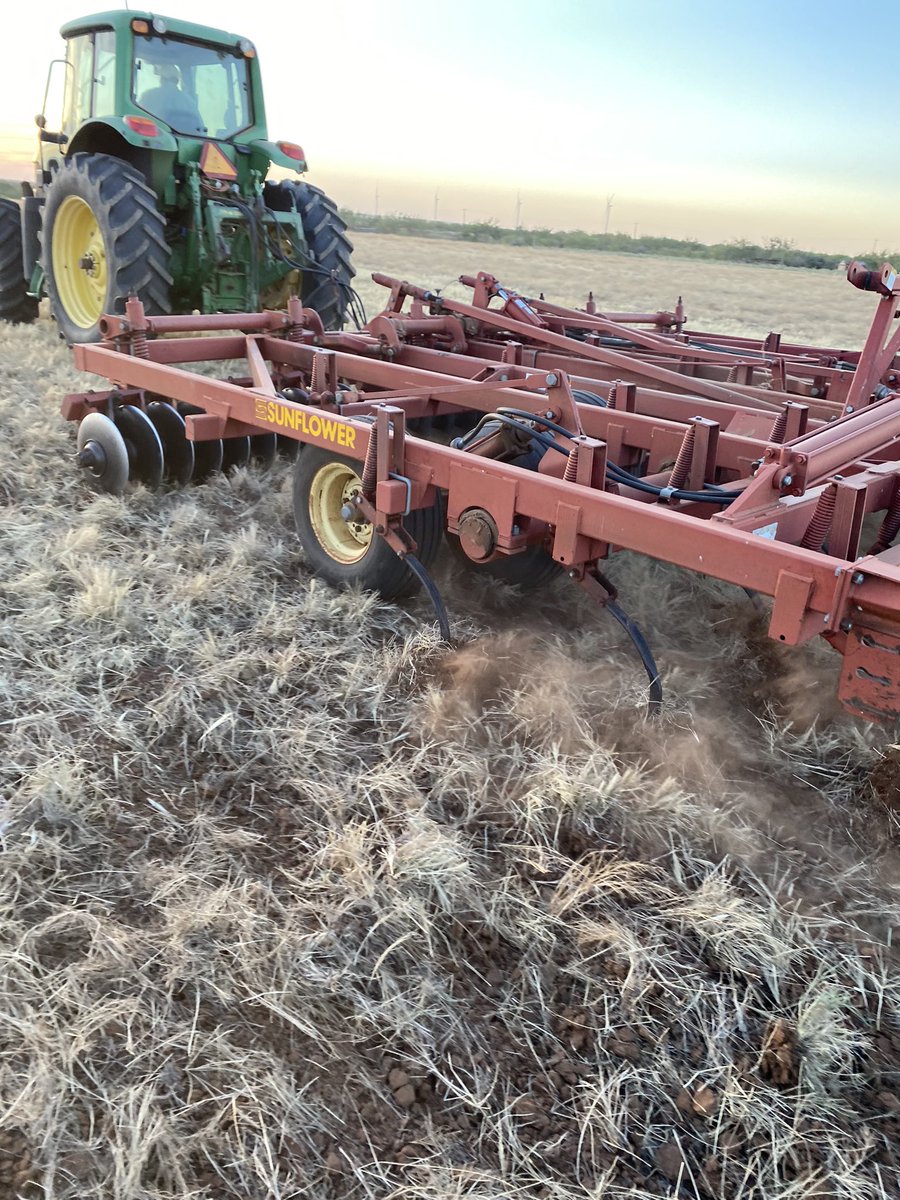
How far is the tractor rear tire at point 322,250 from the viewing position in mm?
7516

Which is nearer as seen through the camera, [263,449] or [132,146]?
[263,449]

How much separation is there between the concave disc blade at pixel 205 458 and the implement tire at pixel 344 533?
3.46ft

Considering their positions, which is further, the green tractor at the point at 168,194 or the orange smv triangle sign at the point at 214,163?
the orange smv triangle sign at the point at 214,163

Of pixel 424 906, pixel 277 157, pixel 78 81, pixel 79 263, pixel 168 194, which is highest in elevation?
pixel 78 81

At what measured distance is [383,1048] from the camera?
73.9 inches

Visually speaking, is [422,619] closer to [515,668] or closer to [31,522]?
[515,668]

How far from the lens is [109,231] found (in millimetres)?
6219

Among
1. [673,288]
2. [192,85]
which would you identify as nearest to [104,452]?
[192,85]

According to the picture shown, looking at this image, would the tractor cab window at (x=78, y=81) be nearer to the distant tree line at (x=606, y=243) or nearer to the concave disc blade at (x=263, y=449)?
the concave disc blade at (x=263, y=449)

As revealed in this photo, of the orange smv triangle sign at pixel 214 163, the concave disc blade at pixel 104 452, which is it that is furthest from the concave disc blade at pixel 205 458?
the orange smv triangle sign at pixel 214 163

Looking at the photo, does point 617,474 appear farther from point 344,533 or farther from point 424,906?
point 424,906

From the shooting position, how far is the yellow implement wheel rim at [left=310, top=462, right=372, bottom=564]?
3.80 metres

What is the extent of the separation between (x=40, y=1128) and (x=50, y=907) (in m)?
0.58

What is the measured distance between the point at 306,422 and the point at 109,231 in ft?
12.2
